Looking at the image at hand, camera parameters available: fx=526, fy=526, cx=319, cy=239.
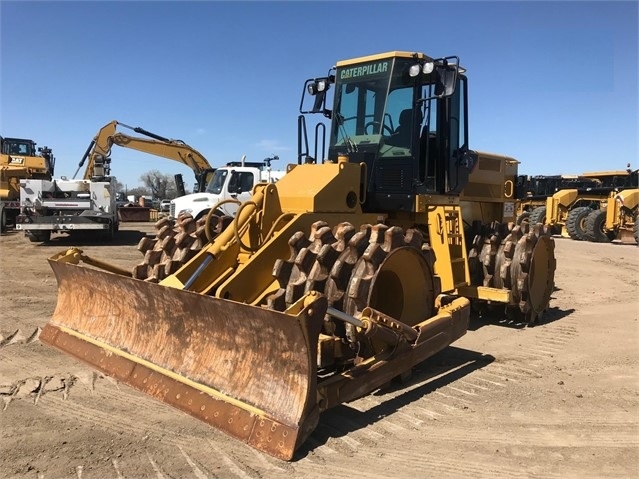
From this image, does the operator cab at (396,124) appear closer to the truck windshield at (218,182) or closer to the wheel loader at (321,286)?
the wheel loader at (321,286)

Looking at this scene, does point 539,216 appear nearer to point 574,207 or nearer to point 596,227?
point 574,207

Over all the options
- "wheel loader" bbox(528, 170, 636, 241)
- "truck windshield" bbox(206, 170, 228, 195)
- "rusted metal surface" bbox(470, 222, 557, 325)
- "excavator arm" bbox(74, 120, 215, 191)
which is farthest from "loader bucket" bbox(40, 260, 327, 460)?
"wheel loader" bbox(528, 170, 636, 241)

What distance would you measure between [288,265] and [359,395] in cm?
119

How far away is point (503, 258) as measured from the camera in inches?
265

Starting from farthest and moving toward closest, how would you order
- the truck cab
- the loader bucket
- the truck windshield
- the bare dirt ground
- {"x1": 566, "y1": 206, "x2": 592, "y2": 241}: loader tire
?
1. {"x1": 566, "y1": 206, "x2": 592, "y2": 241}: loader tire
2. the truck windshield
3. the truck cab
4. the loader bucket
5. the bare dirt ground

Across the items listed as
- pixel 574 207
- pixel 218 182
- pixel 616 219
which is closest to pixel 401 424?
pixel 218 182

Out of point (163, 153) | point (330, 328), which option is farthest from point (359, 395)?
point (163, 153)

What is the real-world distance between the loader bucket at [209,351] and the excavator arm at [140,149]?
13.2 m

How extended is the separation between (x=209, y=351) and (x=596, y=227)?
833 inches

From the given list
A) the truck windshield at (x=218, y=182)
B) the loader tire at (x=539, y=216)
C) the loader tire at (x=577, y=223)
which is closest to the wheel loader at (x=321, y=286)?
the truck windshield at (x=218, y=182)

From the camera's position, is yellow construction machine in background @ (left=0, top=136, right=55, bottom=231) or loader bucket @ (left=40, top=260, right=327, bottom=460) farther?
yellow construction machine in background @ (left=0, top=136, right=55, bottom=231)

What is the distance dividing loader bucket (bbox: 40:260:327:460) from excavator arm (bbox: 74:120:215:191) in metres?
13.2

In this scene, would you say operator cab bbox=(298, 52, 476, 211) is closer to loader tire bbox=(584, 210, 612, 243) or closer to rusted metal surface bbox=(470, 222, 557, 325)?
rusted metal surface bbox=(470, 222, 557, 325)

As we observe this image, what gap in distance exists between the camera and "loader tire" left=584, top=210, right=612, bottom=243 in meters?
21.3
